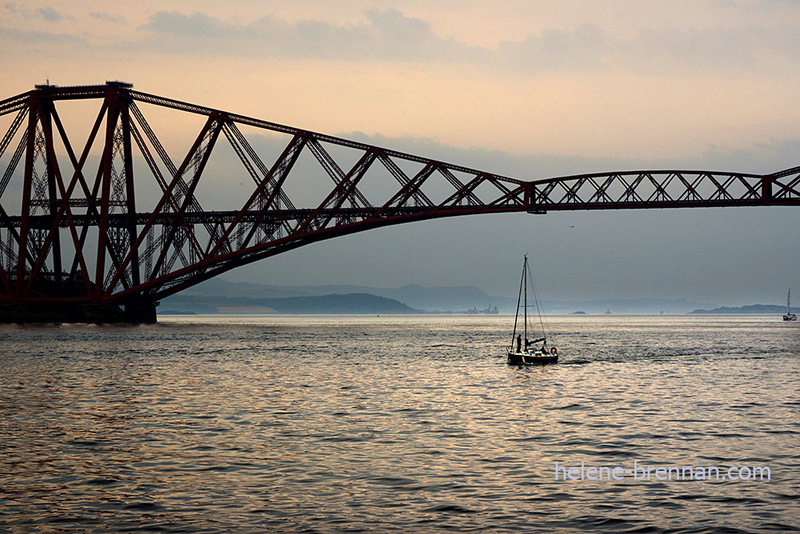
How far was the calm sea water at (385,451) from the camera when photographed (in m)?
16.9

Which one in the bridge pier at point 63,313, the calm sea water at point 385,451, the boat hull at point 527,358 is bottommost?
the calm sea water at point 385,451

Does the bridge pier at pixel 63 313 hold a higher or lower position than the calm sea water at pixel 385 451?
higher

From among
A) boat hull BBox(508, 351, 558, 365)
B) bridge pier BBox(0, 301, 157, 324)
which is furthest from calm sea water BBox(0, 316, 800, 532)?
bridge pier BBox(0, 301, 157, 324)

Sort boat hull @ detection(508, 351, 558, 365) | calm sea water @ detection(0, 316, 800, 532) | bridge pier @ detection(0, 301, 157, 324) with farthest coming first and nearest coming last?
bridge pier @ detection(0, 301, 157, 324) → boat hull @ detection(508, 351, 558, 365) → calm sea water @ detection(0, 316, 800, 532)

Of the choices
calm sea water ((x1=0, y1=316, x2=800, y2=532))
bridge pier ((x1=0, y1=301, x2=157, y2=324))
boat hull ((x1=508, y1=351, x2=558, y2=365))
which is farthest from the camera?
bridge pier ((x1=0, y1=301, x2=157, y2=324))

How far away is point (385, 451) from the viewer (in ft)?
79.3

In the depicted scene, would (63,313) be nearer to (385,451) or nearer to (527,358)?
(527,358)

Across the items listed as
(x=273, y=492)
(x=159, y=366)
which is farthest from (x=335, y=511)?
(x=159, y=366)

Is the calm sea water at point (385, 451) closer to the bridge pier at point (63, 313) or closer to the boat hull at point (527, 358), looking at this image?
the boat hull at point (527, 358)

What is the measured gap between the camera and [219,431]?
27422 millimetres

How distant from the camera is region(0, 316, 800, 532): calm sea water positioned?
16938mm

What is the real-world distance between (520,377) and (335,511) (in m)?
35.1

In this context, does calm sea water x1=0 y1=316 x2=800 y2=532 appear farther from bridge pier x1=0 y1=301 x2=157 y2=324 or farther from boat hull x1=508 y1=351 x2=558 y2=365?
bridge pier x1=0 y1=301 x2=157 y2=324

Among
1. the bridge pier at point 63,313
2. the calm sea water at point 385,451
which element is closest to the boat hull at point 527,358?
the calm sea water at point 385,451
